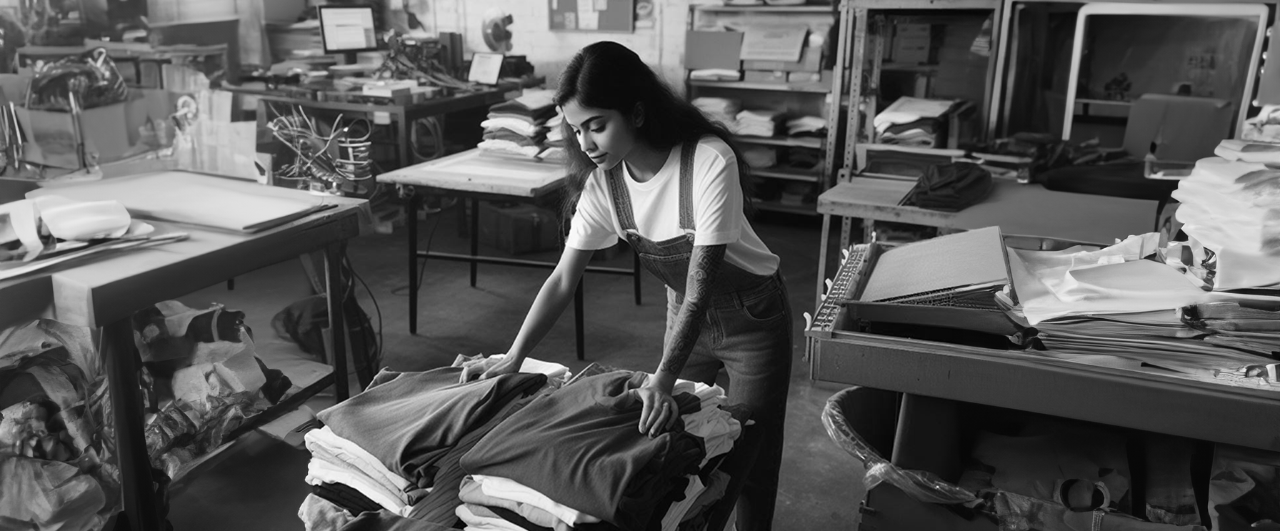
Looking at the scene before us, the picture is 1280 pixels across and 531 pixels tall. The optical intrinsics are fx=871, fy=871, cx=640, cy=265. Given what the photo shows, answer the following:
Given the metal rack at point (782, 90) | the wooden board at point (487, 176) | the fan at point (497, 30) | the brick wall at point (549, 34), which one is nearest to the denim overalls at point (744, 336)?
the wooden board at point (487, 176)

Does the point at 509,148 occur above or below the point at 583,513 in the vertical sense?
above

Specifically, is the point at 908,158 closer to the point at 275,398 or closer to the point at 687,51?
the point at 687,51

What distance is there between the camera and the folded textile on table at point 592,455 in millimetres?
1102

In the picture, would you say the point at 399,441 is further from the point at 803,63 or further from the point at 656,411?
the point at 803,63

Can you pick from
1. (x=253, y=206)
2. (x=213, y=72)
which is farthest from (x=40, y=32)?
(x=253, y=206)

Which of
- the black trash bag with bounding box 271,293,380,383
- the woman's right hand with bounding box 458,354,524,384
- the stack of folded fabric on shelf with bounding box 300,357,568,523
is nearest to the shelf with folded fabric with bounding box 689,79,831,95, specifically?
the black trash bag with bounding box 271,293,380,383

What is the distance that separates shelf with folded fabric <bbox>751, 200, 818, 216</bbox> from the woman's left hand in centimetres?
424

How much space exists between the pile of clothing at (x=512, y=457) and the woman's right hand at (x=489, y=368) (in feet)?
0.08

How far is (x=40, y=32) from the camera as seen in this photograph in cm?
378

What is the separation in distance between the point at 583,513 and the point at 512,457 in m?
0.13

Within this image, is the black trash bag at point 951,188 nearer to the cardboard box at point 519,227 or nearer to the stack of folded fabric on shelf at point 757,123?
the stack of folded fabric on shelf at point 757,123

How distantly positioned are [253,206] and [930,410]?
174cm

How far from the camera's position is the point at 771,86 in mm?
5242

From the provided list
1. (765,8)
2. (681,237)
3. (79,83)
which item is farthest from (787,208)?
(681,237)
